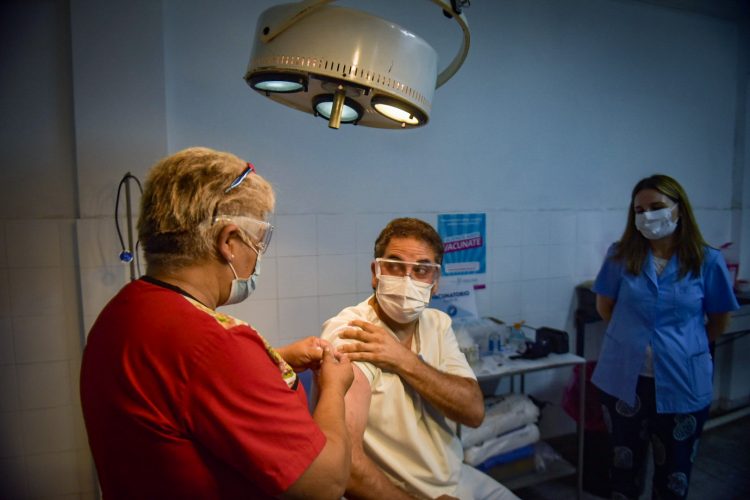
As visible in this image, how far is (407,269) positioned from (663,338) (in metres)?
1.31

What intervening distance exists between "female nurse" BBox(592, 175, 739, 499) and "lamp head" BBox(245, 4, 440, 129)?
1.59m

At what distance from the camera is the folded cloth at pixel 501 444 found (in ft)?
6.71

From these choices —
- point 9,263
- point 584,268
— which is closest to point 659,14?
point 584,268

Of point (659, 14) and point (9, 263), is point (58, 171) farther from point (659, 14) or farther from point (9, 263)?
point (659, 14)

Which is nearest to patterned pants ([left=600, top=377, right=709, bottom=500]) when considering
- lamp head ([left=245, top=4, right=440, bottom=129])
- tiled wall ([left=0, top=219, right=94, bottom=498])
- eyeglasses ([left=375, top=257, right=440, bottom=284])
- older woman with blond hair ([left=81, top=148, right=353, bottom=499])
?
eyeglasses ([left=375, top=257, right=440, bottom=284])

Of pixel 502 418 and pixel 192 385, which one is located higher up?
pixel 192 385

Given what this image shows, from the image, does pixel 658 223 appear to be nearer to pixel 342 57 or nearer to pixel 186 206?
pixel 342 57

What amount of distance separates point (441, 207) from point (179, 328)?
1.97 meters

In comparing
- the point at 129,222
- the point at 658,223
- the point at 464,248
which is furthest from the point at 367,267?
the point at 658,223

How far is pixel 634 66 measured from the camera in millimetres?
2908

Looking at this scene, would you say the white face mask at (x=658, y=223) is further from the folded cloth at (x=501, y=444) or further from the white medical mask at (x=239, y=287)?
the white medical mask at (x=239, y=287)

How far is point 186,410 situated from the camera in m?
0.66

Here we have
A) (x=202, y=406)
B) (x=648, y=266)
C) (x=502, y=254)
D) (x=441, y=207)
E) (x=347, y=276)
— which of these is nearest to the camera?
(x=202, y=406)

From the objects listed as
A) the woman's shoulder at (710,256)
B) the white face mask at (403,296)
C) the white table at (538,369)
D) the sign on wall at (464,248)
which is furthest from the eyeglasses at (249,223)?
the woman's shoulder at (710,256)
